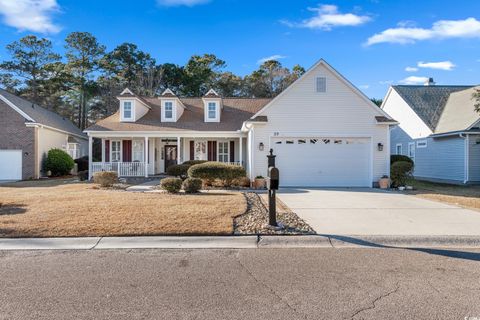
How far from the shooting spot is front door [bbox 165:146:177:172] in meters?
22.3

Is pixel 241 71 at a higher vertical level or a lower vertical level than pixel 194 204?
higher

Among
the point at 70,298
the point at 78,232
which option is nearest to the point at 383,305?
the point at 70,298

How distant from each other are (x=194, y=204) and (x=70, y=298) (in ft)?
18.3

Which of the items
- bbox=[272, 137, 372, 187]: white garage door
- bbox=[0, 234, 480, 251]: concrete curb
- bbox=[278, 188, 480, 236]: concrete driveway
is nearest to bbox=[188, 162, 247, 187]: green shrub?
bbox=[272, 137, 372, 187]: white garage door

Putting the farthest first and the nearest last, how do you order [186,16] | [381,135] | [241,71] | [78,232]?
[241,71] → [186,16] → [381,135] → [78,232]

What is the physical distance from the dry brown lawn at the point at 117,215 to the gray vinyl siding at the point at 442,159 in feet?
48.3

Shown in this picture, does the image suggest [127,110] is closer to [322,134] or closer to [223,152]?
[223,152]

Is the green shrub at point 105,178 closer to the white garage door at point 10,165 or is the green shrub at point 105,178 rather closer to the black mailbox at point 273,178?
the white garage door at point 10,165

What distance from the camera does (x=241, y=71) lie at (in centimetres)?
4088

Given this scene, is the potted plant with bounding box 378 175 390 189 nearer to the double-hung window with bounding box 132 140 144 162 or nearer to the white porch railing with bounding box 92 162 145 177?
the white porch railing with bounding box 92 162 145 177

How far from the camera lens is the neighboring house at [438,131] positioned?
17.4 metres

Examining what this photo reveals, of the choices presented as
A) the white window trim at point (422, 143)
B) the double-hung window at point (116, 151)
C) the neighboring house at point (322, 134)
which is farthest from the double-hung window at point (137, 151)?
the white window trim at point (422, 143)

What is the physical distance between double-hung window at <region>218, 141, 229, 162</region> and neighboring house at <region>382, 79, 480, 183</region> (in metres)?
12.9

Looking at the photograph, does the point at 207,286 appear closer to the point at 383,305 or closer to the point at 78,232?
the point at 383,305
